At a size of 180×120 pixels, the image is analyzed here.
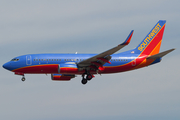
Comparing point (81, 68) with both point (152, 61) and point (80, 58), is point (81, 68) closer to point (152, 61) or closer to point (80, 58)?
point (80, 58)

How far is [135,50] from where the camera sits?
62.4 metres

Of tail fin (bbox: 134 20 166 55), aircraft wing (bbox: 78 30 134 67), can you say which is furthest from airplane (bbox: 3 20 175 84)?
tail fin (bbox: 134 20 166 55)

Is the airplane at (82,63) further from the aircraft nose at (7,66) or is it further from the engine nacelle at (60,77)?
the engine nacelle at (60,77)

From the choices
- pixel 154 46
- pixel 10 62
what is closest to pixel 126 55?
pixel 154 46

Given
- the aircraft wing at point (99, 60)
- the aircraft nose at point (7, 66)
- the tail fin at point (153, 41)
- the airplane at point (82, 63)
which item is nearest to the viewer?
the aircraft wing at point (99, 60)

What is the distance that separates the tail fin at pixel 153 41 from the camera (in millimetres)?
62684

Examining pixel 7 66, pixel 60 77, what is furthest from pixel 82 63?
pixel 7 66

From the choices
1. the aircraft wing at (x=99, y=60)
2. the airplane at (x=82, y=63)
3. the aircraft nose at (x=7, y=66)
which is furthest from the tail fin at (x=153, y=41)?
the aircraft nose at (x=7, y=66)

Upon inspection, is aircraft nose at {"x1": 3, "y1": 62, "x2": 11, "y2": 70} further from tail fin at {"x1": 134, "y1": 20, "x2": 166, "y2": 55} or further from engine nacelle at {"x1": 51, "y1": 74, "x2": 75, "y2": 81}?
tail fin at {"x1": 134, "y1": 20, "x2": 166, "y2": 55}

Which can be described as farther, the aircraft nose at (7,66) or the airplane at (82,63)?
the aircraft nose at (7,66)

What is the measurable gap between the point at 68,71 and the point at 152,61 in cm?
1391

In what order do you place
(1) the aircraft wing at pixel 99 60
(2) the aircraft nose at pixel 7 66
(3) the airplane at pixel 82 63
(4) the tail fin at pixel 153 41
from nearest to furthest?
(1) the aircraft wing at pixel 99 60 → (3) the airplane at pixel 82 63 → (2) the aircraft nose at pixel 7 66 → (4) the tail fin at pixel 153 41

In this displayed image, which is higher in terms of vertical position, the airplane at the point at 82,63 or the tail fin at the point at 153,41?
the tail fin at the point at 153,41

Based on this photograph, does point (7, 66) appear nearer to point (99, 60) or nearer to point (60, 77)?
point (60, 77)
